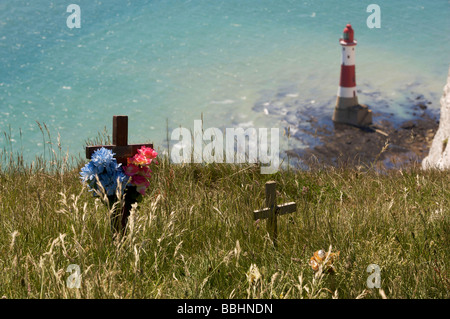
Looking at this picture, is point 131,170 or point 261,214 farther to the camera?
point 131,170

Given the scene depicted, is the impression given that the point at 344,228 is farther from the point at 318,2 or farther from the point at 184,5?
the point at 318,2

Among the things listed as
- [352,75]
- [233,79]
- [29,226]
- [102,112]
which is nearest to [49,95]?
[102,112]

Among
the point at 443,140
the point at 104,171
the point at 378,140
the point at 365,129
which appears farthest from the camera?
the point at 365,129

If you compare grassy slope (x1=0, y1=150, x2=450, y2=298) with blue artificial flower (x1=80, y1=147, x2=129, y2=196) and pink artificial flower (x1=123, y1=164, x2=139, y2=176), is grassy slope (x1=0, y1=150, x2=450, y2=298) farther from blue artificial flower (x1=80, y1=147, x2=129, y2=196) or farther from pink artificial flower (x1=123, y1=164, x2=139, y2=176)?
pink artificial flower (x1=123, y1=164, x2=139, y2=176)

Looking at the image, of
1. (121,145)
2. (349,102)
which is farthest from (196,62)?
(121,145)

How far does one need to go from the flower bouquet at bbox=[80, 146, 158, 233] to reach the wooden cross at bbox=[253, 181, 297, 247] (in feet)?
3.41

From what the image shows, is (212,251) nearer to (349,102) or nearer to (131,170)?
(131,170)

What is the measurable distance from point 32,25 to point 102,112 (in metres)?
15.7

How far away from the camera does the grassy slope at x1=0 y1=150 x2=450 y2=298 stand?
3.01 m

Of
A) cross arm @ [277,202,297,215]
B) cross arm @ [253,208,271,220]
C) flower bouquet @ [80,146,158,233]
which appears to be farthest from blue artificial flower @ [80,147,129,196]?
cross arm @ [277,202,297,215]

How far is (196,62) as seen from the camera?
4572 cm

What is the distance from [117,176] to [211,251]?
1.04 metres

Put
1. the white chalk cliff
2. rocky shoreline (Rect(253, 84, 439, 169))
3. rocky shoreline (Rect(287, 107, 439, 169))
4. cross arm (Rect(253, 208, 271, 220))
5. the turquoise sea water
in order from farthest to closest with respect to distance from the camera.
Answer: the turquoise sea water < rocky shoreline (Rect(253, 84, 439, 169)) < rocky shoreline (Rect(287, 107, 439, 169)) < the white chalk cliff < cross arm (Rect(253, 208, 271, 220))

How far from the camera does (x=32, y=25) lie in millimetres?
44688
